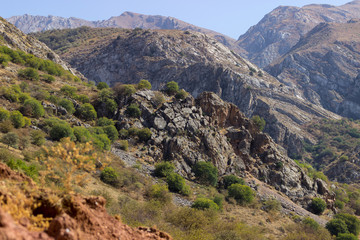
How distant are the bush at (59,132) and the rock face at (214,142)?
34.5 feet

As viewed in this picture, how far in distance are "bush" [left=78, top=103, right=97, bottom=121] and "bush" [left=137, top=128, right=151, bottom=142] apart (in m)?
7.30

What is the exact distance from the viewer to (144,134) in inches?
1313

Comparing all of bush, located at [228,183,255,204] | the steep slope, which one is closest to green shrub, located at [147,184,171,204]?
bush, located at [228,183,255,204]

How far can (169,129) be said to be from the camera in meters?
35.1

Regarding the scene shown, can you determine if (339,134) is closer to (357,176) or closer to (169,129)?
(357,176)

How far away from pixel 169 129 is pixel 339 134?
3813 inches

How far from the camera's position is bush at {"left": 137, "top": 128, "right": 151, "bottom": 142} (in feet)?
109

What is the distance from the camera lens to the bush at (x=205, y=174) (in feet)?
99.2

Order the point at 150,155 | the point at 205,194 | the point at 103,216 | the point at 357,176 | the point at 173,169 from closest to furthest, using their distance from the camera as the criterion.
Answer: the point at 103,216, the point at 205,194, the point at 173,169, the point at 150,155, the point at 357,176

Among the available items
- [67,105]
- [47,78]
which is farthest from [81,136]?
[47,78]

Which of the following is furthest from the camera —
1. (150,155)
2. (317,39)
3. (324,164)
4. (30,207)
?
(317,39)

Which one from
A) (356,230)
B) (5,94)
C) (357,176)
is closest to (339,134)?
(357,176)

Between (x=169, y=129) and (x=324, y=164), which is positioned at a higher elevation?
(x=169, y=129)

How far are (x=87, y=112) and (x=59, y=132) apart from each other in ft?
37.2
